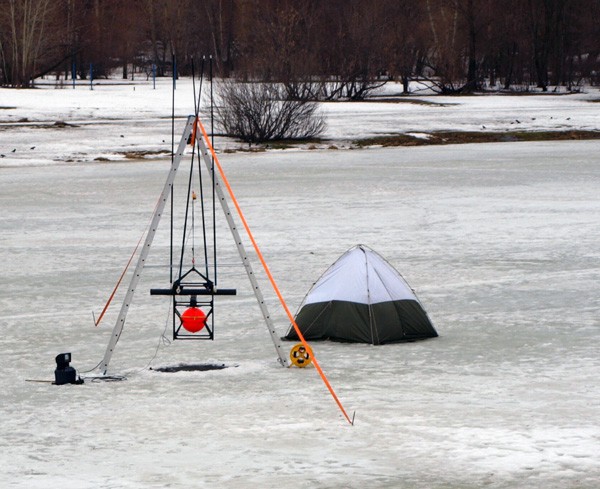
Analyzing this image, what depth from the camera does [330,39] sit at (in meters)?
65.5

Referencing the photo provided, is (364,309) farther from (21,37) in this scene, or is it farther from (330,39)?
(330,39)

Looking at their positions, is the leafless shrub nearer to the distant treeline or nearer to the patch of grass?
the patch of grass

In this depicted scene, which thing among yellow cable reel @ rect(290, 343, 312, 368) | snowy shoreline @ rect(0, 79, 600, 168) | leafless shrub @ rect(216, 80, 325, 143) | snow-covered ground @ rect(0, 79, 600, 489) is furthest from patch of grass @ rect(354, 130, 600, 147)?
yellow cable reel @ rect(290, 343, 312, 368)

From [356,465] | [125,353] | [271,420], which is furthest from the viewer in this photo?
[125,353]

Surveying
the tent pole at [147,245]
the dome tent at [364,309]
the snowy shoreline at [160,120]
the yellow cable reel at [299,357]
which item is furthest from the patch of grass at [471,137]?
the tent pole at [147,245]

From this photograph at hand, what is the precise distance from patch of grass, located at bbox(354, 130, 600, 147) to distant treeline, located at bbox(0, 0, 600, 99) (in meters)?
4.12

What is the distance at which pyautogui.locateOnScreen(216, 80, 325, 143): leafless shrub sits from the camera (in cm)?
3691

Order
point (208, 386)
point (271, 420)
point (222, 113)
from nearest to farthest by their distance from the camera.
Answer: point (271, 420) < point (208, 386) < point (222, 113)

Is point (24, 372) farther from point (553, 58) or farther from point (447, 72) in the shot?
point (553, 58)

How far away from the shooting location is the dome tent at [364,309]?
37.9ft

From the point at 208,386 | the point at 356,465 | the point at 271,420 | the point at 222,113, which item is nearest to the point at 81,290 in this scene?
the point at 208,386

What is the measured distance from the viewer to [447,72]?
6234 centimetres

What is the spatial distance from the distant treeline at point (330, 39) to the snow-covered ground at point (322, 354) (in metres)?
19.7

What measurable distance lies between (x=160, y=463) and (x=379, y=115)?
129ft
